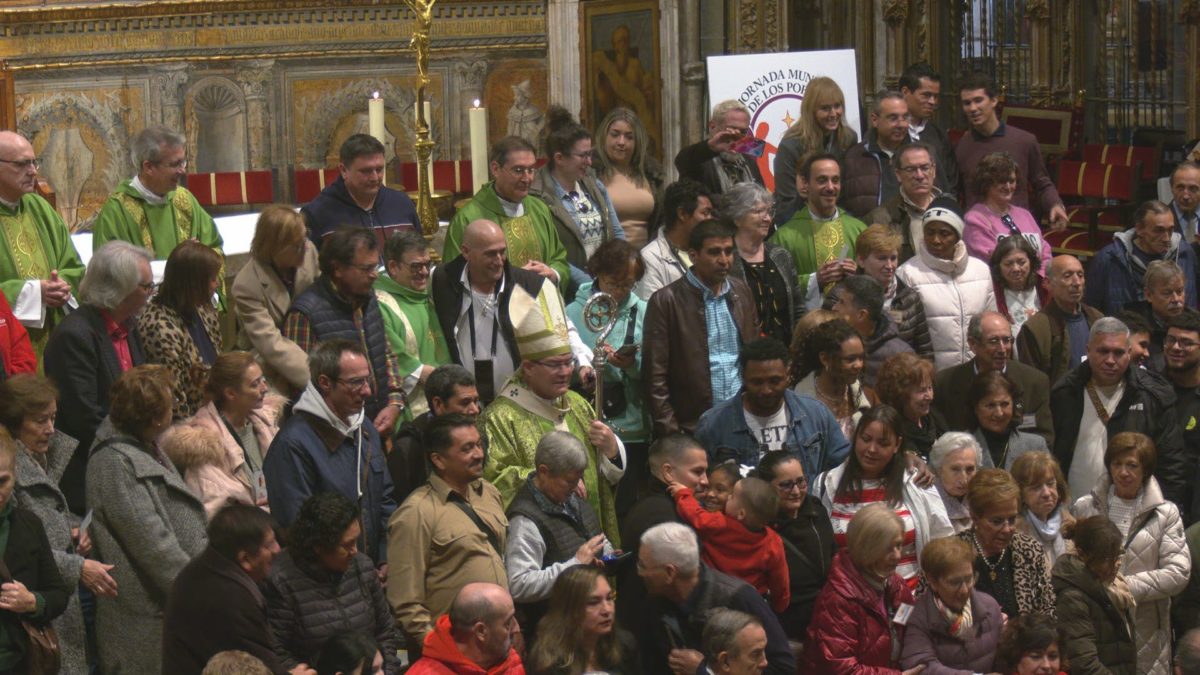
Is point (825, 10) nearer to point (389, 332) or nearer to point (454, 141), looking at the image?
point (454, 141)

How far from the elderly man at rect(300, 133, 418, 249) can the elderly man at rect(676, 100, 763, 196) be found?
1450 millimetres

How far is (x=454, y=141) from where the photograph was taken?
17.6 meters

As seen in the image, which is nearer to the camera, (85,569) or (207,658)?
(207,658)

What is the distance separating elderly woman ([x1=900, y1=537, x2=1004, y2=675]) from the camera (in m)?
7.09

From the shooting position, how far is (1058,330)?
8.91m

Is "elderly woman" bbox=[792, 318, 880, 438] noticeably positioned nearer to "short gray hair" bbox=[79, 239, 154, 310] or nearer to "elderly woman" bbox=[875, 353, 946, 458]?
"elderly woman" bbox=[875, 353, 946, 458]

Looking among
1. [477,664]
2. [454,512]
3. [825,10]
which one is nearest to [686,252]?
[454,512]

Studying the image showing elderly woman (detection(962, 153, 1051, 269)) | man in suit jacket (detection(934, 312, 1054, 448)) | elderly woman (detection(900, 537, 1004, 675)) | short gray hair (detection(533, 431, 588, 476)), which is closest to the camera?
short gray hair (detection(533, 431, 588, 476))

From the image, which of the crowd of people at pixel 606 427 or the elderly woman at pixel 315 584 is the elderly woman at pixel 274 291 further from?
the elderly woman at pixel 315 584

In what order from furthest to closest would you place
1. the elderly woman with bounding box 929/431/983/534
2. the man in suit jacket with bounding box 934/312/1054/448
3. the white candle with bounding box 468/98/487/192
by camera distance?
the white candle with bounding box 468/98/487/192
the man in suit jacket with bounding box 934/312/1054/448
the elderly woman with bounding box 929/431/983/534

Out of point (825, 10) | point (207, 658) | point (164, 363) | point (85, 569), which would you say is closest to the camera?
point (207, 658)

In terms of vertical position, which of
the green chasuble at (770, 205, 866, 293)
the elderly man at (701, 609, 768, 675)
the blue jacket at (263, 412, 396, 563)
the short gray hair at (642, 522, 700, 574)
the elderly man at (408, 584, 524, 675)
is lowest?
the elderly man at (701, 609, 768, 675)

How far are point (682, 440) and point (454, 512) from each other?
0.86 m

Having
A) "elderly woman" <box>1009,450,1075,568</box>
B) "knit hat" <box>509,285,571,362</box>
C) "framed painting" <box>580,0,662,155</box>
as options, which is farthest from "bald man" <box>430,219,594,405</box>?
"framed painting" <box>580,0,662,155</box>
